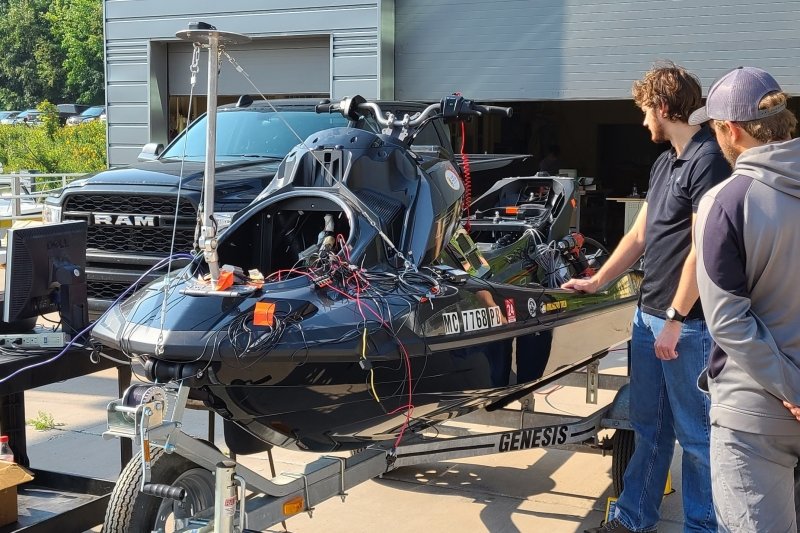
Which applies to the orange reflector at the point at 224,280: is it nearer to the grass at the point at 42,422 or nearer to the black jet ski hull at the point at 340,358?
the black jet ski hull at the point at 340,358

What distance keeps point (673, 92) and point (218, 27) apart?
1188cm

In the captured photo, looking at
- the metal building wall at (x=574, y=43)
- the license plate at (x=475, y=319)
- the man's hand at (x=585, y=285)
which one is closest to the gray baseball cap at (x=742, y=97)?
the license plate at (x=475, y=319)

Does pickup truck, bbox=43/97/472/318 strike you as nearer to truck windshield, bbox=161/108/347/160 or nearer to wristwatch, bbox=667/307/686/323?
truck windshield, bbox=161/108/347/160

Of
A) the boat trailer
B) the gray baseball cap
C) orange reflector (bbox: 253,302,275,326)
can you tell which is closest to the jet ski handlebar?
the boat trailer

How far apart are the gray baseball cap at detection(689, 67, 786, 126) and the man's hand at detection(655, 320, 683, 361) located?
1166 millimetres

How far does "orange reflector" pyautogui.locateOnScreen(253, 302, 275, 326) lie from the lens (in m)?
3.25

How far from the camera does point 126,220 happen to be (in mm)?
6477

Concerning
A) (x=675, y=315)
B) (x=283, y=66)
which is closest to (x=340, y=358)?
(x=675, y=315)

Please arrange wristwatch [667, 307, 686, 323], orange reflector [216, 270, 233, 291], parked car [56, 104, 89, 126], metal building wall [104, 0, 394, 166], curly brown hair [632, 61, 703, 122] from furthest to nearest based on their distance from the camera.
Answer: parked car [56, 104, 89, 126], metal building wall [104, 0, 394, 166], curly brown hair [632, 61, 703, 122], wristwatch [667, 307, 686, 323], orange reflector [216, 270, 233, 291]

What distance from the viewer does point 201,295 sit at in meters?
3.38

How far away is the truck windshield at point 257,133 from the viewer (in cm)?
729

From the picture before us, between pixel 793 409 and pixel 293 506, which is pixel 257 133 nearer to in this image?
pixel 293 506

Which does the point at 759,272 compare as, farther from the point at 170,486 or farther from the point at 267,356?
the point at 170,486

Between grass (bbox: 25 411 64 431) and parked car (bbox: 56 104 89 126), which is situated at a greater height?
parked car (bbox: 56 104 89 126)
